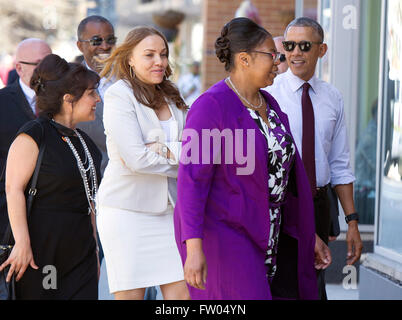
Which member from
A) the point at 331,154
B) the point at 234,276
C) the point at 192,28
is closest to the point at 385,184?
the point at 331,154

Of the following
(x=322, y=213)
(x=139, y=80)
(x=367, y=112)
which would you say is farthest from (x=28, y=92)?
(x=367, y=112)

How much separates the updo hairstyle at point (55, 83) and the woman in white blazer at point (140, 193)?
22cm

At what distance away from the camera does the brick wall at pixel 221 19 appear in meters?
14.3

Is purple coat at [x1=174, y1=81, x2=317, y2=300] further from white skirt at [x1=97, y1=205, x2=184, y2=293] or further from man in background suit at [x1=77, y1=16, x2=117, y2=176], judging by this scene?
man in background suit at [x1=77, y1=16, x2=117, y2=176]

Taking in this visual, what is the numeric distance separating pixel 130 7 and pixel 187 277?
33.5 m

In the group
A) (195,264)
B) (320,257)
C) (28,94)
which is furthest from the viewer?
(28,94)

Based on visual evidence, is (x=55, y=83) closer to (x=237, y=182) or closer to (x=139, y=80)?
(x=139, y=80)

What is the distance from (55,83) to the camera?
5.27 meters

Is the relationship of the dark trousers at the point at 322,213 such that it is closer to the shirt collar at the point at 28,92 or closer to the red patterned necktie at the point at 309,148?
the red patterned necktie at the point at 309,148

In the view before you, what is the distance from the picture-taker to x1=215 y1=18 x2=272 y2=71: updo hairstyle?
4.26 meters

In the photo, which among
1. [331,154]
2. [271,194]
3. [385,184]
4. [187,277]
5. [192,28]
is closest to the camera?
[187,277]

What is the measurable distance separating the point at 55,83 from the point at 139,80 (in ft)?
1.63
